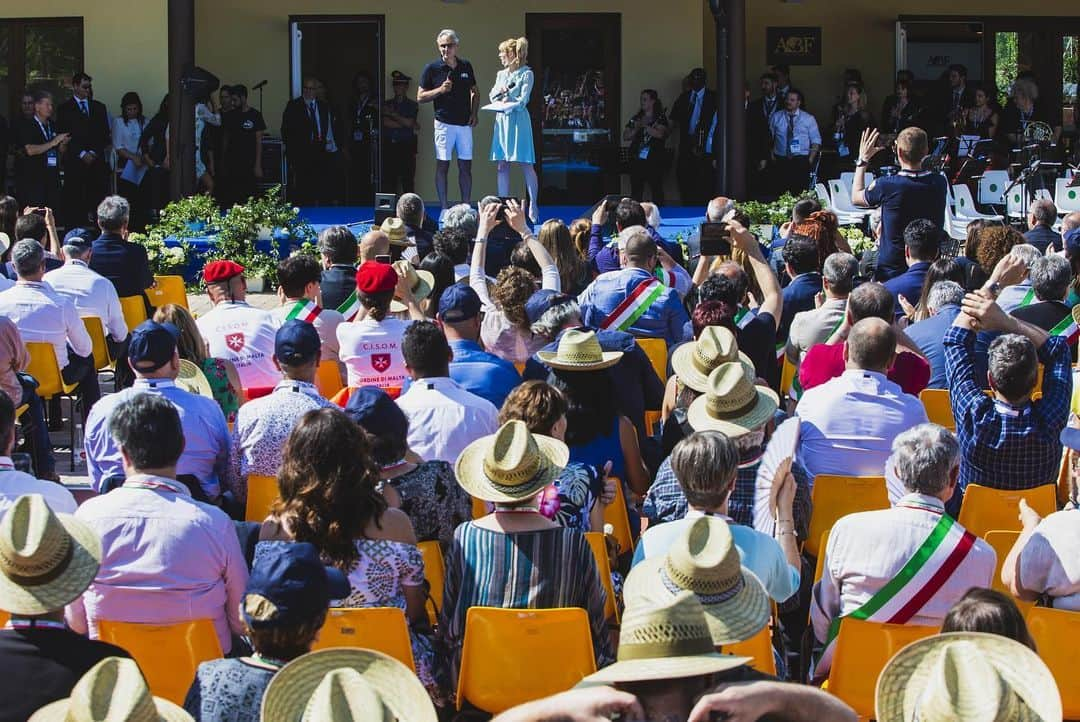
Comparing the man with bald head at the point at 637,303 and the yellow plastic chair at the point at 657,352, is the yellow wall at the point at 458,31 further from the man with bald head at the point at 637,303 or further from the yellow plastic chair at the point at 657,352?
the yellow plastic chair at the point at 657,352

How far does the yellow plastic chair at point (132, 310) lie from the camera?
9062mm

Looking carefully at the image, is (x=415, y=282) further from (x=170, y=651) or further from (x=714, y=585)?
(x=714, y=585)

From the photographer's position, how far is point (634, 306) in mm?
7285

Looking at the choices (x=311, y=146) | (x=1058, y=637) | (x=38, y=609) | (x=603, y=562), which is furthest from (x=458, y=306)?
(x=311, y=146)

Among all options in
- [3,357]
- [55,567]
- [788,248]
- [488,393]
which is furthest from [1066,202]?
[55,567]

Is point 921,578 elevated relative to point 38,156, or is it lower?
lower

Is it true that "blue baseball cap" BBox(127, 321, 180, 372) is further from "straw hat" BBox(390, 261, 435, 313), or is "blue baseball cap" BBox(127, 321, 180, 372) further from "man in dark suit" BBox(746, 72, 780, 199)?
"man in dark suit" BBox(746, 72, 780, 199)

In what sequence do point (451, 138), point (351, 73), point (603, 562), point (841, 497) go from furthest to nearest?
point (351, 73) < point (451, 138) < point (841, 497) < point (603, 562)

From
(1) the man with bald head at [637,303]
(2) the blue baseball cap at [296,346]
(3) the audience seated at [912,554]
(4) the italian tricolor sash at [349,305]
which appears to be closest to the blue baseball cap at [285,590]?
(3) the audience seated at [912,554]

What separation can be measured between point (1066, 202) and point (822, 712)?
1283 cm

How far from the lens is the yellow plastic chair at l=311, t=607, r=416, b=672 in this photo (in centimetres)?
372

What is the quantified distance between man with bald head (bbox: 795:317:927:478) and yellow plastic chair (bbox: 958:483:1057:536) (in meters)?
0.37

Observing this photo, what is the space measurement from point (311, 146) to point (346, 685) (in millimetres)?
15186

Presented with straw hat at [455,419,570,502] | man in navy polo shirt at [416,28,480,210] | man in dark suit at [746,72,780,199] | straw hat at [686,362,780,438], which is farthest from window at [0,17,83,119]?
Answer: straw hat at [455,419,570,502]
